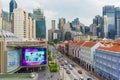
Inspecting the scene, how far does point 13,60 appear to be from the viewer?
183 ft

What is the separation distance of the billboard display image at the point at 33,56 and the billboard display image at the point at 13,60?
9.02 ft

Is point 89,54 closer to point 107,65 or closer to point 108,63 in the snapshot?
point 107,65

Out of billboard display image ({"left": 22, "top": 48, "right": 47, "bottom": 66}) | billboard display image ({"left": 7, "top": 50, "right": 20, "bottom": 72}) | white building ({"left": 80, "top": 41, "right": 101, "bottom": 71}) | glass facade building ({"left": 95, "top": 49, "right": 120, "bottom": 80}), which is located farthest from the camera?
white building ({"left": 80, "top": 41, "right": 101, "bottom": 71})

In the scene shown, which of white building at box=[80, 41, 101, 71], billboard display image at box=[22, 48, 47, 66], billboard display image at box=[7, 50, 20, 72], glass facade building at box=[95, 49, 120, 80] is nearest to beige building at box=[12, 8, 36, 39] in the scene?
white building at box=[80, 41, 101, 71]

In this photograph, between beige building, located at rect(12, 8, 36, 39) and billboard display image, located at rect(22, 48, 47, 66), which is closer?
billboard display image, located at rect(22, 48, 47, 66)

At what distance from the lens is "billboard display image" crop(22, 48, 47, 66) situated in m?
63.6

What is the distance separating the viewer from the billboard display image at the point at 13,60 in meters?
52.2

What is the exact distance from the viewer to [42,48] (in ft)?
214

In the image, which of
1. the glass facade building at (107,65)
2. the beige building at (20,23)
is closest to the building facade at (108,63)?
the glass facade building at (107,65)

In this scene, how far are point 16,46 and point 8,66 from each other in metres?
7.93

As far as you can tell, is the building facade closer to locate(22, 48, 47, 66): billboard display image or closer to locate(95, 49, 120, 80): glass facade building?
locate(95, 49, 120, 80): glass facade building

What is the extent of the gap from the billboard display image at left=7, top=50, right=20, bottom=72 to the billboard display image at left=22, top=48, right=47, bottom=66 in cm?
275

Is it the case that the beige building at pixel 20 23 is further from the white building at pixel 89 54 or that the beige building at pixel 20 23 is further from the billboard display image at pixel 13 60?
the billboard display image at pixel 13 60

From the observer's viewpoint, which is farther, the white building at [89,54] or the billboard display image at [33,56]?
the white building at [89,54]
